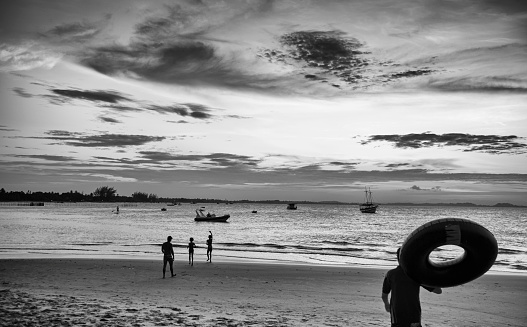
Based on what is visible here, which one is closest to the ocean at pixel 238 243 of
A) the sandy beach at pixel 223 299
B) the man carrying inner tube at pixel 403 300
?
the sandy beach at pixel 223 299

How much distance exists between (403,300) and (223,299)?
7.77 m

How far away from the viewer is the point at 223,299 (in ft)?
42.8

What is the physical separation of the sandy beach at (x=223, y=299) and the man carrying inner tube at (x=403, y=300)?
413cm

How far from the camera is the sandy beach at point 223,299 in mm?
10117

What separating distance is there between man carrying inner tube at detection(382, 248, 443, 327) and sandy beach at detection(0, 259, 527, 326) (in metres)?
4.13

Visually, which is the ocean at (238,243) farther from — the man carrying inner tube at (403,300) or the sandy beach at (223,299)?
the man carrying inner tube at (403,300)

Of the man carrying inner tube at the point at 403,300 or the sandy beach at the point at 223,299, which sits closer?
the man carrying inner tube at the point at 403,300

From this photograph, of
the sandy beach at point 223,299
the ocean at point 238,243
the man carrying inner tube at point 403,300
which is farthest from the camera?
the ocean at point 238,243

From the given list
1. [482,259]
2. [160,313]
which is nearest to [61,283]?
[160,313]

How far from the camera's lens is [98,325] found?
907 cm

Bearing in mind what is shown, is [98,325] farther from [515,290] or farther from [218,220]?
[218,220]

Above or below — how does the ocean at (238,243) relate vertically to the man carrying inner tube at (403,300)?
below

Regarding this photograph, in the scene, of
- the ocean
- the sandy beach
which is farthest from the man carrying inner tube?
the ocean

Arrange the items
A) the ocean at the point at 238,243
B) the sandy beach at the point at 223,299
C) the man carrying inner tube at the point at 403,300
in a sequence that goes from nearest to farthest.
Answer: the man carrying inner tube at the point at 403,300 → the sandy beach at the point at 223,299 → the ocean at the point at 238,243
